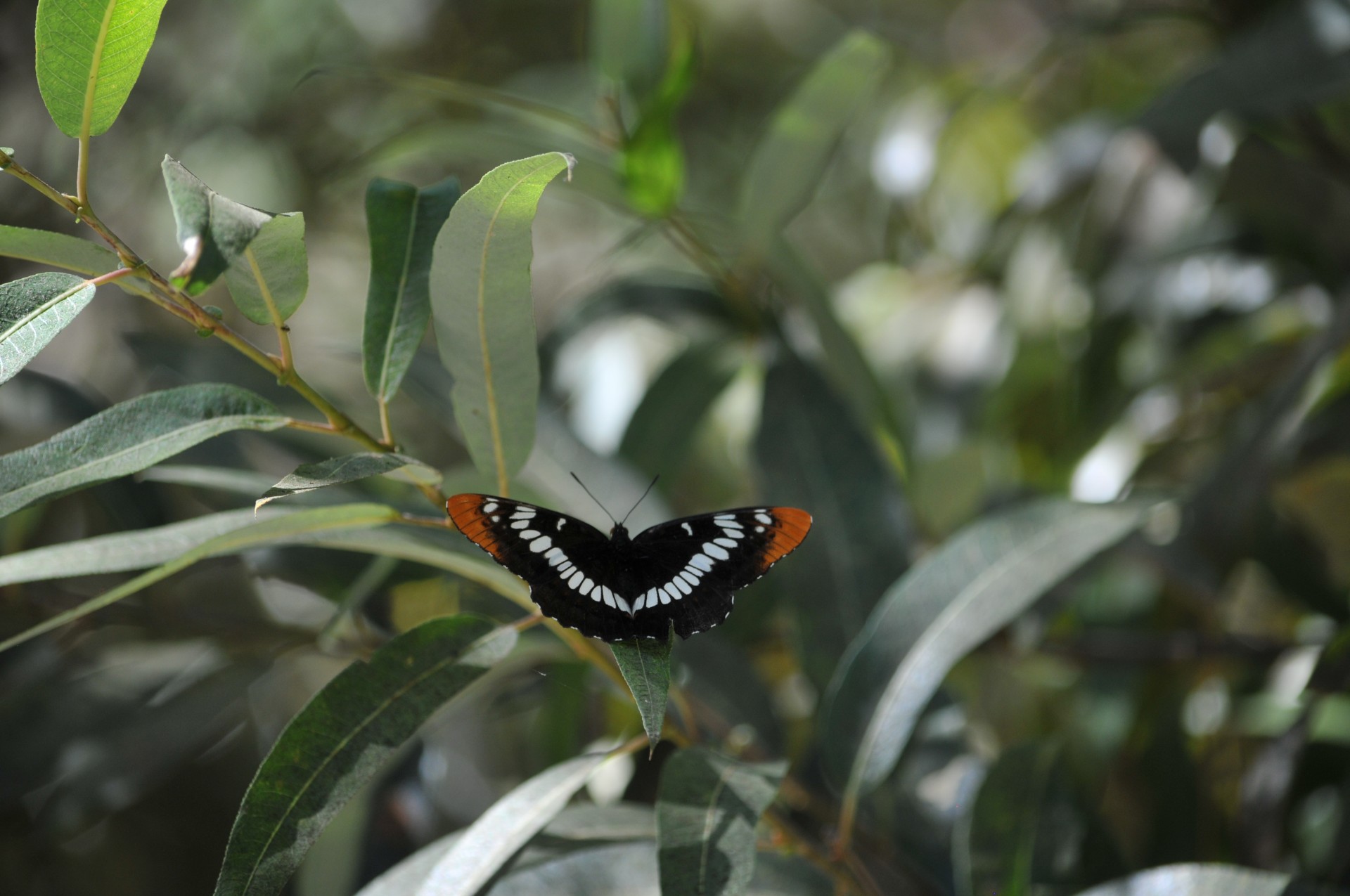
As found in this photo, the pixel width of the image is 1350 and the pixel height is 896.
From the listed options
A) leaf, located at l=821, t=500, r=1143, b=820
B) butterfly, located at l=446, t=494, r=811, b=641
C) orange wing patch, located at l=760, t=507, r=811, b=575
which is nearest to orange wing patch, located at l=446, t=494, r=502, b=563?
butterfly, located at l=446, t=494, r=811, b=641

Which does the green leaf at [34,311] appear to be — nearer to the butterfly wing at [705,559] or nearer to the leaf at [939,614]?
the butterfly wing at [705,559]

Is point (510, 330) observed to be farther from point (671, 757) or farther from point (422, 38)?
point (422, 38)

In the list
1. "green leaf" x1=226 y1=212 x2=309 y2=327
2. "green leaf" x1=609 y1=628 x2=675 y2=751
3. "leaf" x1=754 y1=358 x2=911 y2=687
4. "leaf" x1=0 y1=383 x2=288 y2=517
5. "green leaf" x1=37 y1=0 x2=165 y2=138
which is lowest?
"leaf" x1=754 y1=358 x2=911 y2=687

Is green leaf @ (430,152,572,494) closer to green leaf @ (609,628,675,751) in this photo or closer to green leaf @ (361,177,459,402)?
green leaf @ (361,177,459,402)

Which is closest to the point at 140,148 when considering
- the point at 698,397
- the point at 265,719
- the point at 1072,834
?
the point at 265,719

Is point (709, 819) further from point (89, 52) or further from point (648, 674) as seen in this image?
point (89, 52)

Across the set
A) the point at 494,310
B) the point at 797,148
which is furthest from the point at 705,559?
the point at 797,148

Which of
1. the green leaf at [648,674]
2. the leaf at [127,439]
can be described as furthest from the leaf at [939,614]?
the leaf at [127,439]
